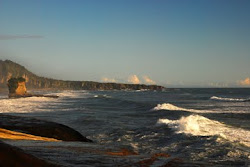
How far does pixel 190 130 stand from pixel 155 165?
1445 centimetres

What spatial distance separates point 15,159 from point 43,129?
12.9m

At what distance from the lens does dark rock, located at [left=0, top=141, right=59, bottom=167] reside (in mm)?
5336

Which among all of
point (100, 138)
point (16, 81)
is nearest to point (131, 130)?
point (100, 138)

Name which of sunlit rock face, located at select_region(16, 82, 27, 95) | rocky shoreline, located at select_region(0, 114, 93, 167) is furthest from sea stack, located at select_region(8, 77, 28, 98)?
rocky shoreline, located at select_region(0, 114, 93, 167)

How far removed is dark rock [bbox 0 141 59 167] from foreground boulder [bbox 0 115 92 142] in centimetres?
1184

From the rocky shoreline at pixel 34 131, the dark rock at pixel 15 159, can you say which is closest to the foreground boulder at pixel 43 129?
the rocky shoreline at pixel 34 131

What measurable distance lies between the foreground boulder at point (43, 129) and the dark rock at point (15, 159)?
38.8 ft

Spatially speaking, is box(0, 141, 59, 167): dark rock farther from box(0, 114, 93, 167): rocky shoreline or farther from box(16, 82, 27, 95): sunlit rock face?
box(16, 82, 27, 95): sunlit rock face

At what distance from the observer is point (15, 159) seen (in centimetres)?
547

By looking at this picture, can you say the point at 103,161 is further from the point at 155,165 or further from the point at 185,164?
the point at 185,164

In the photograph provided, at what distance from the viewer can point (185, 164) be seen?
799cm

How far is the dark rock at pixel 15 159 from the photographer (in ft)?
17.5

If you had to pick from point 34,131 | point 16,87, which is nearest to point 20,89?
point 16,87

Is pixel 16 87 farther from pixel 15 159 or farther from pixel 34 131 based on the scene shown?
pixel 15 159
